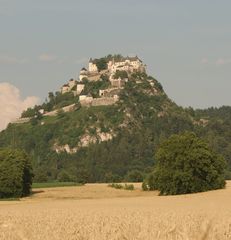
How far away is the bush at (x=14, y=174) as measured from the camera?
81850 millimetres

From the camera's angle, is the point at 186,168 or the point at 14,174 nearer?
the point at 186,168

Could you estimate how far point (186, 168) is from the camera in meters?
70.0

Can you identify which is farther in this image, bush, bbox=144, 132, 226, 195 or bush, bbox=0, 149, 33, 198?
bush, bbox=0, 149, 33, 198

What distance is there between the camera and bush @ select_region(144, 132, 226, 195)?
69.8 metres

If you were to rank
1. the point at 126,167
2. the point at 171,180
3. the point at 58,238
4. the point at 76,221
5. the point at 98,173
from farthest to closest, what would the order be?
the point at 126,167 < the point at 98,173 < the point at 171,180 < the point at 76,221 < the point at 58,238

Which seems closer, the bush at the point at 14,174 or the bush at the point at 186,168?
the bush at the point at 186,168

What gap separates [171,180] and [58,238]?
46775mm

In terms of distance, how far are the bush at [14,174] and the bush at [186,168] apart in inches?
856

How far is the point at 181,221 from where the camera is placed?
26.4m

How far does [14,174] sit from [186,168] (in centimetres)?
2702

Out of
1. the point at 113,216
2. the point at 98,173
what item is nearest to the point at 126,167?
the point at 98,173

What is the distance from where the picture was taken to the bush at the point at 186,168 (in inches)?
2746

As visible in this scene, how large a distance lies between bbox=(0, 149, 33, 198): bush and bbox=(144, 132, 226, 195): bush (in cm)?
2175

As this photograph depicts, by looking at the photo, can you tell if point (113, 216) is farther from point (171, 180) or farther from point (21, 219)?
point (171, 180)
